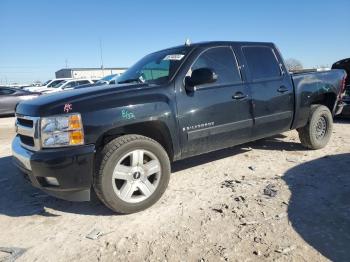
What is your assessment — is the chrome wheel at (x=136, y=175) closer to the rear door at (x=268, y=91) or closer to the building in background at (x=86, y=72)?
the rear door at (x=268, y=91)

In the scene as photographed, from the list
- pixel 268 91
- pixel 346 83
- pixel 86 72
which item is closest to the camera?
pixel 268 91

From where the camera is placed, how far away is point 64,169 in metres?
3.45

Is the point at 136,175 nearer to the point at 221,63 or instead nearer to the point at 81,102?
the point at 81,102

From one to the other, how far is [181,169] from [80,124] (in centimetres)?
220

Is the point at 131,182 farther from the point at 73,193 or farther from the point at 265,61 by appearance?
the point at 265,61

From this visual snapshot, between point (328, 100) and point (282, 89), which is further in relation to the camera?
point (328, 100)

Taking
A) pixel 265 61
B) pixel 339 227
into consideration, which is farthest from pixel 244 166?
pixel 339 227

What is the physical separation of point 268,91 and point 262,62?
0.48m

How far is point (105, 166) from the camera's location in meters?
3.60

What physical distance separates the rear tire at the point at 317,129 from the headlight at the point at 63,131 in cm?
401

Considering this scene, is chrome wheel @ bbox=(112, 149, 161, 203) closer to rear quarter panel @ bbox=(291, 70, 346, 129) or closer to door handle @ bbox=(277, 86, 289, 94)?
door handle @ bbox=(277, 86, 289, 94)

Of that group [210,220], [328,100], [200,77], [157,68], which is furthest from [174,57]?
[328,100]

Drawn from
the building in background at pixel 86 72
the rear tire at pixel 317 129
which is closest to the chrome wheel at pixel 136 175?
the rear tire at pixel 317 129

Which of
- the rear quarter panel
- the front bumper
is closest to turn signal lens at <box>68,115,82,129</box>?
the front bumper
